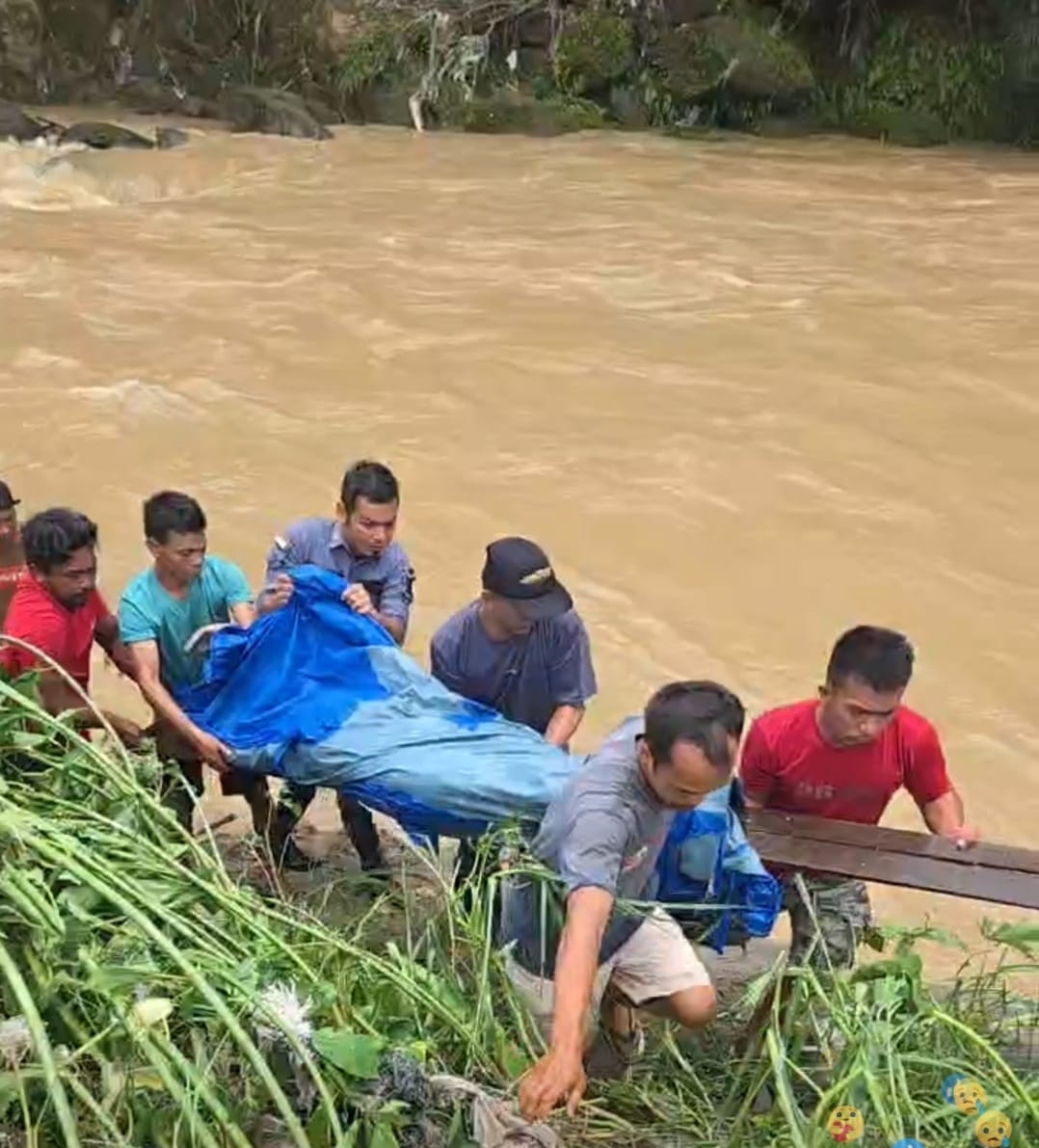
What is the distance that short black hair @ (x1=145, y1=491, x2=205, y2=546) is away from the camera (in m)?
4.39

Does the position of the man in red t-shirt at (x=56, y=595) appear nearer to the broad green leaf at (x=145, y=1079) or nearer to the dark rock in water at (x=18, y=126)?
the broad green leaf at (x=145, y=1079)

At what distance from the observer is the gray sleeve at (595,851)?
303cm

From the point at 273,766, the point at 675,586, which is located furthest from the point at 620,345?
the point at 273,766

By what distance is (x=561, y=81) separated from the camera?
20.6 meters

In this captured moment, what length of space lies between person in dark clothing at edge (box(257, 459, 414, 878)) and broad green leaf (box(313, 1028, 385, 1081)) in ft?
6.44

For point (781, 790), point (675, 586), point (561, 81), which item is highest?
point (561, 81)

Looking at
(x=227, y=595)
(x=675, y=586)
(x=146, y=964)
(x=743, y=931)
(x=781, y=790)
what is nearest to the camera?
(x=146, y=964)

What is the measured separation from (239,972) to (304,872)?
2092 mm

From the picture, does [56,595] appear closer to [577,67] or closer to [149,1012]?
[149,1012]

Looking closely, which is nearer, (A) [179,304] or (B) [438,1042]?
(B) [438,1042]

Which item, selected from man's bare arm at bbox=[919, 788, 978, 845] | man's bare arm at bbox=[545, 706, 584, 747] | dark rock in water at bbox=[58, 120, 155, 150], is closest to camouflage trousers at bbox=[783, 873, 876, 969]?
man's bare arm at bbox=[919, 788, 978, 845]

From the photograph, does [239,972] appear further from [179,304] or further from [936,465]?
[179,304]

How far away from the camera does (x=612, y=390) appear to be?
33.6ft

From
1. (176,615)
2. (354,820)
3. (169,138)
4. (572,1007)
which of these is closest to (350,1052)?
(572,1007)
